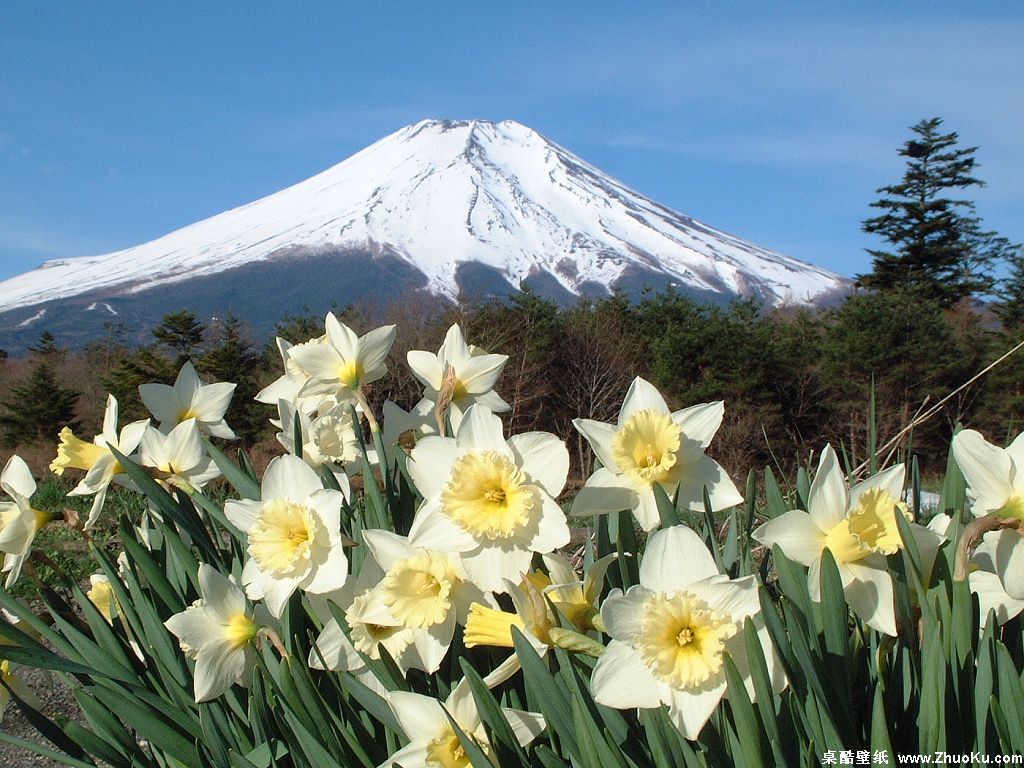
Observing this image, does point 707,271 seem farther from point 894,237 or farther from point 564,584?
point 564,584

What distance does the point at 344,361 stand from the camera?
1444 millimetres

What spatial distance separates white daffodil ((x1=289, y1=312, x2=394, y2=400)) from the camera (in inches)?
56.3

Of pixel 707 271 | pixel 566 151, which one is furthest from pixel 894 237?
pixel 566 151

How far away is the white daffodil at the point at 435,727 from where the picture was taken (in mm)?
1017

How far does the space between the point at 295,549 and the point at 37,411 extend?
14.8 m

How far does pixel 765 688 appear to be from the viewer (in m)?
0.82

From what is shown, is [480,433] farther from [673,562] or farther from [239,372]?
[239,372]

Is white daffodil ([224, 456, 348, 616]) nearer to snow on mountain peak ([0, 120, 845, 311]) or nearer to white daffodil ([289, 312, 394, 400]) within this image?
white daffodil ([289, 312, 394, 400])

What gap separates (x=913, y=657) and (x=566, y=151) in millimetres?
113401

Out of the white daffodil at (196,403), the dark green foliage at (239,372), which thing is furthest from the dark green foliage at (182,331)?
the white daffodil at (196,403)

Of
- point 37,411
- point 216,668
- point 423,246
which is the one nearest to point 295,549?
point 216,668

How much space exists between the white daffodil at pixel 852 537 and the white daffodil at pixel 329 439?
800 mm

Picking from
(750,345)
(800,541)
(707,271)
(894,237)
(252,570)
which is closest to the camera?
(800,541)

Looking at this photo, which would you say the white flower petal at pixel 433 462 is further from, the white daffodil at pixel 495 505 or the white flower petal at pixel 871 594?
the white flower petal at pixel 871 594
